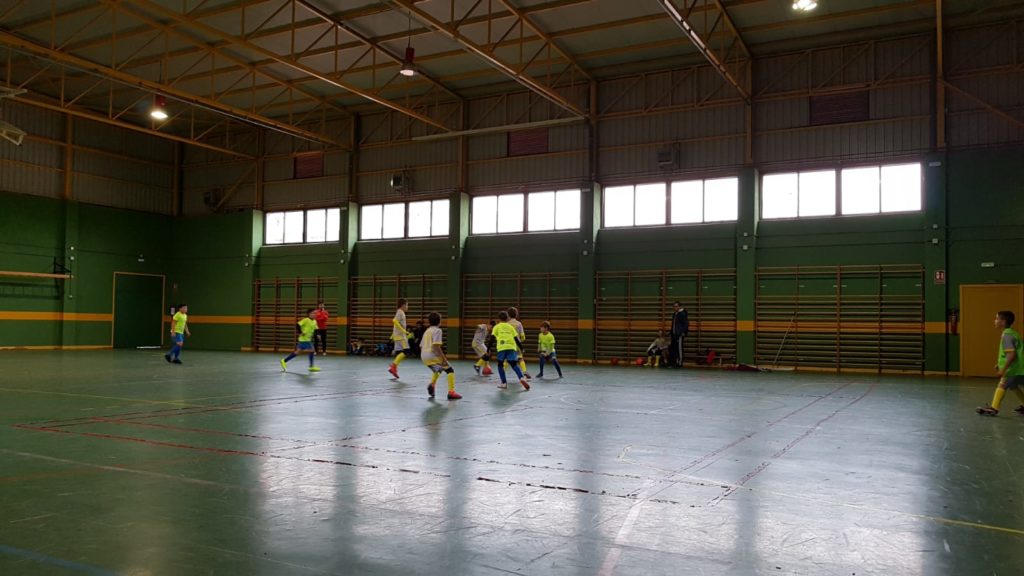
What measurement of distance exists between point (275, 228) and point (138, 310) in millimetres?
8072

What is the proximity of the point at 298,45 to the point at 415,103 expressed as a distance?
6679 mm

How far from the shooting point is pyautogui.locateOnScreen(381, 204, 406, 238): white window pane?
3222 centimetres

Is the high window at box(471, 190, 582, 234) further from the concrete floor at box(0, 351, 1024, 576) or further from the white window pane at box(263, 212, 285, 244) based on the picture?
the concrete floor at box(0, 351, 1024, 576)

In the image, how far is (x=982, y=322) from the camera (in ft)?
72.4

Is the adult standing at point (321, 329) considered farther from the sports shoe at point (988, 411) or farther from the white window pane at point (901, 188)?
the sports shoe at point (988, 411)

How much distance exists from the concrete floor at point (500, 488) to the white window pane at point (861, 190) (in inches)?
500

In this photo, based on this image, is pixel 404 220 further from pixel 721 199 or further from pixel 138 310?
pixel 138 310

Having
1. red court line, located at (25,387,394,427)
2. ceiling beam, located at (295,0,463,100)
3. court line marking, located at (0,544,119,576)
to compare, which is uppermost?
ceiling beam, located at (295,0,463,100)

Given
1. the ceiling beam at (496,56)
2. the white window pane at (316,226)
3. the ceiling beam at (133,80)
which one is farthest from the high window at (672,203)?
the white window pane at (316,226)

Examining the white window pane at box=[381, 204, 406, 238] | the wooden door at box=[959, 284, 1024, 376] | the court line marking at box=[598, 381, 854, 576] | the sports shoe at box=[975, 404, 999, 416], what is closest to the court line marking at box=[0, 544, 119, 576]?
the court line marking at box=[598, 381, 854, 576]

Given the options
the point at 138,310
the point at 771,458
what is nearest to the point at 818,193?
the point at 771,458

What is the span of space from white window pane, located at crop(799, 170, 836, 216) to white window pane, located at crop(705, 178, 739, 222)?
223 centimetres

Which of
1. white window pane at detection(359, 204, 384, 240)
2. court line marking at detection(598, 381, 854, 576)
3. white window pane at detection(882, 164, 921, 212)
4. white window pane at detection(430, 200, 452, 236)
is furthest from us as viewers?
white window pane at detection(359, 204, 384, 240)

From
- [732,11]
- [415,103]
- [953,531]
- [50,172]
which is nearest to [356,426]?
[953,531]
